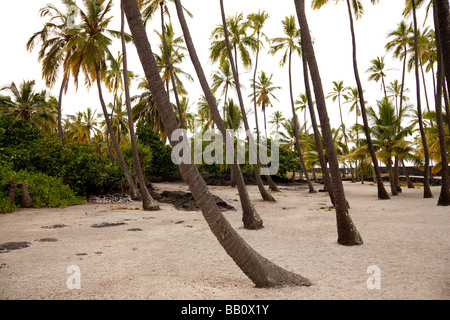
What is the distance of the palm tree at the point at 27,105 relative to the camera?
25000 mm

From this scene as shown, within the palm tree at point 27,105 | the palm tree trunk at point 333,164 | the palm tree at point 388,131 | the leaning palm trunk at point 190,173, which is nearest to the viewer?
the leaning palm trunk at point 190,173

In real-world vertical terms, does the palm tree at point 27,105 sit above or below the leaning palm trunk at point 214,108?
above

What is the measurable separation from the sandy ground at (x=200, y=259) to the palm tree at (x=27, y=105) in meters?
19.3

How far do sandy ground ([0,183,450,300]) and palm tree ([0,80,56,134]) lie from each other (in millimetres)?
19269

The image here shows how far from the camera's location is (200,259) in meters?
5.80

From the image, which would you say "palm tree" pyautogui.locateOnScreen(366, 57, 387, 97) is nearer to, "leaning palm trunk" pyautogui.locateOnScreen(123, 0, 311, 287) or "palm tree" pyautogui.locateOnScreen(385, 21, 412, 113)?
"palm tree" pyautogui.locateOnScreen(385, 21, 412, 113)

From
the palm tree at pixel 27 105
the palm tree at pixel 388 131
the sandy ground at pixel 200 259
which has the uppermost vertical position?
the palm tree at pixel 27 105

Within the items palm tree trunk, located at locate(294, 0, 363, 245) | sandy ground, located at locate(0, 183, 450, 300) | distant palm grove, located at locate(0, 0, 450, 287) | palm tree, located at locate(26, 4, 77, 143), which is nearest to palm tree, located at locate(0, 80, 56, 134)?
distant palm grove, located at locate(0, 0, 450, 287)

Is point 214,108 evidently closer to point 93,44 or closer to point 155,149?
point 93,44

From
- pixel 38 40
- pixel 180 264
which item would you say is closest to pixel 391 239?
pixel 180 264

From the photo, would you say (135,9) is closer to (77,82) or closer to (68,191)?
(68,191)

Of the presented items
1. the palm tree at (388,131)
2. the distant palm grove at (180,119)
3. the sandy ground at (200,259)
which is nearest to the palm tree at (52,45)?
the distant palm grove at (180,119)

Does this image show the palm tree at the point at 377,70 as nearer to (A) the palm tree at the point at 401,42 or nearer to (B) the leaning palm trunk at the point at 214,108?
(A) the palm tree at the point at 401,42

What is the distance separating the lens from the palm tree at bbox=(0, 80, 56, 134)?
25000mm
